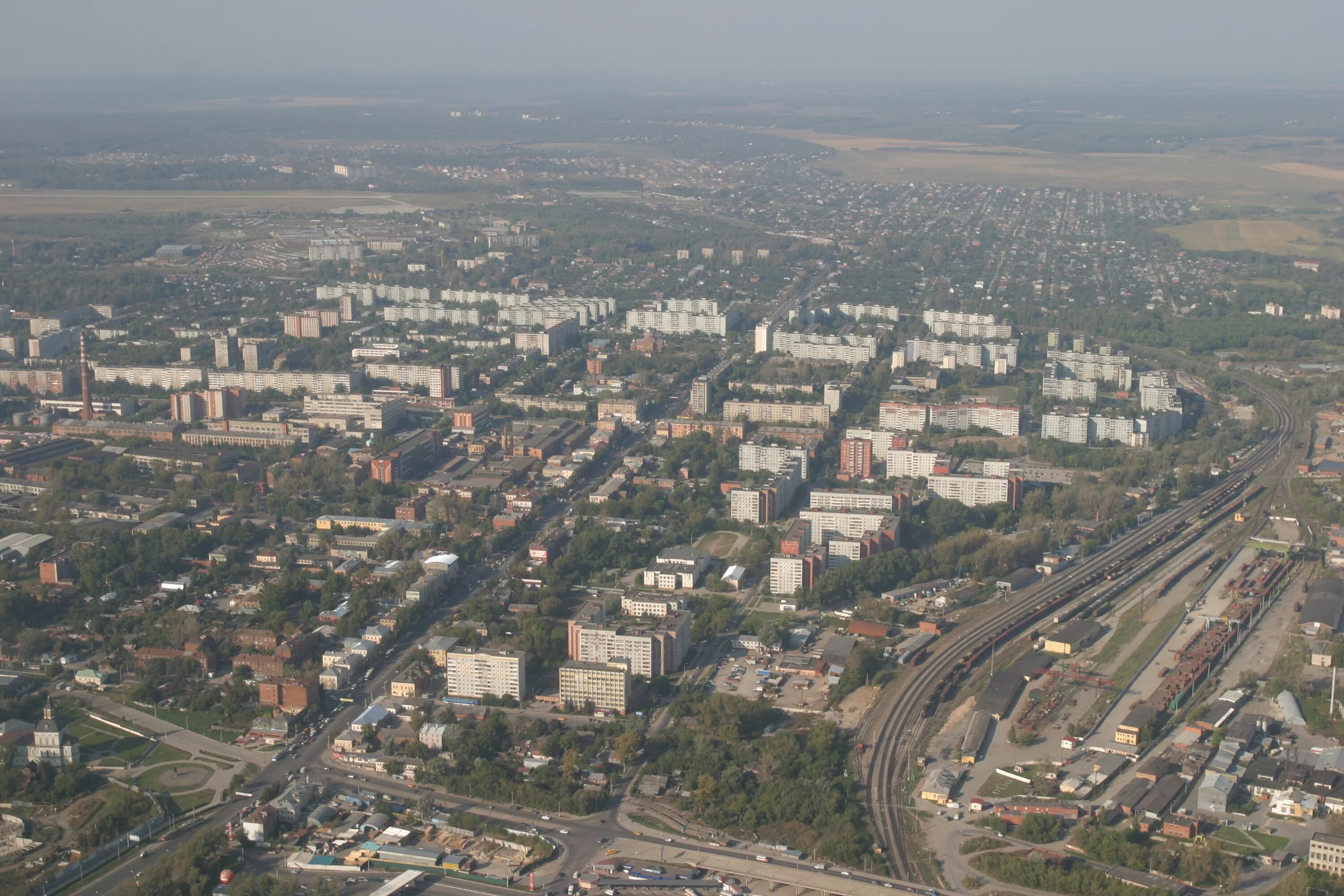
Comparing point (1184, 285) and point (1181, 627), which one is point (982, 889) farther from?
point (1184, 285)

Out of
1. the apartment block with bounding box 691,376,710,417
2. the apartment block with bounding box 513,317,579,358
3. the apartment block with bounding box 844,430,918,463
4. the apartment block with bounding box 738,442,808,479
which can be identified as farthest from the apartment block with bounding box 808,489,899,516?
the apartment block with bounding box 513,317,579,358

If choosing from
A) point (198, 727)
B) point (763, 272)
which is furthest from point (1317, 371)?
point (198, 727)

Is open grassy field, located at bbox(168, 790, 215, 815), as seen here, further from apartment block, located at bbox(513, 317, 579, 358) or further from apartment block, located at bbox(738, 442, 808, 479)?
apartment block, located at bbox(513, 317, 579, 358)

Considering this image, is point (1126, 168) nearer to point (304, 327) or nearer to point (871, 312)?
point (871, 312)

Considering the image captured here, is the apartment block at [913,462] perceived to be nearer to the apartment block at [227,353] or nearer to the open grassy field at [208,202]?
the apartment block at [227,353]

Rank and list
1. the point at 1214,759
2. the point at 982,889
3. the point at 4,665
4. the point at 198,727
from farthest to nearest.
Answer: the point at 4,665 → the point at 198,727 → the point at 1214,759 → the point at 982,889

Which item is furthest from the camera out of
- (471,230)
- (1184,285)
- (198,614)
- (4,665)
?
(471,230)
